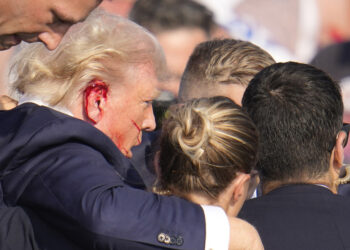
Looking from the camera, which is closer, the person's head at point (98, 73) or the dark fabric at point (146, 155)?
the person's head at point (98, 73)

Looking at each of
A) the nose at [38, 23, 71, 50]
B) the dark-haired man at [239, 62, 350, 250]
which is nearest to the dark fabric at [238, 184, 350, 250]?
the dark-haired man at [239, 62, 350, 250]

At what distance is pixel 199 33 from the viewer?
16.5 feet

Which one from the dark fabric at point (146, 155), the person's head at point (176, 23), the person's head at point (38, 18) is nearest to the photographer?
the person's head at point (38, 18)

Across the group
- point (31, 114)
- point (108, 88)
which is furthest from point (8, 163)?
point (108, 88)

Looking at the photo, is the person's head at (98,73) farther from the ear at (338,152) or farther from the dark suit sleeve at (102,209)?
the ear at (338,152)

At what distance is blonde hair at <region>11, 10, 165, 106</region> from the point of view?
235 centimetres

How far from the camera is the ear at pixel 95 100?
2.36 m

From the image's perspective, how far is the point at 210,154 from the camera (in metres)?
2.10

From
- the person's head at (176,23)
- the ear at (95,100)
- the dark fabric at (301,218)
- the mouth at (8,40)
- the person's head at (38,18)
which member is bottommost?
the person's head at (176,23)

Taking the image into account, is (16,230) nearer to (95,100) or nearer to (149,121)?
(95,100)

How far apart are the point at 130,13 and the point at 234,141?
2940 mm

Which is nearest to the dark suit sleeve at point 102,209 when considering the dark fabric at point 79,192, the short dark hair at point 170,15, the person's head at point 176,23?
the dark fabric at point 79,192

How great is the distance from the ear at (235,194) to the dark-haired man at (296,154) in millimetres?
93

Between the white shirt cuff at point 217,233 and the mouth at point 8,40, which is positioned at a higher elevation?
the mouth at point 8,40
